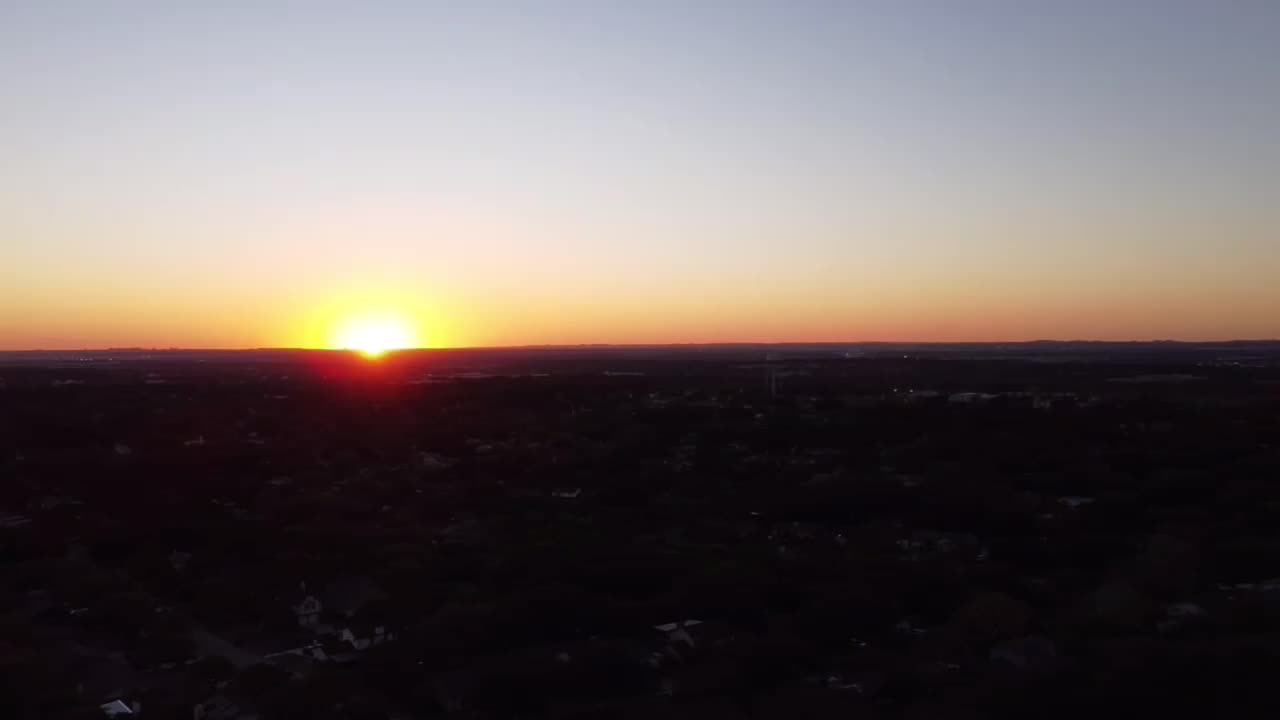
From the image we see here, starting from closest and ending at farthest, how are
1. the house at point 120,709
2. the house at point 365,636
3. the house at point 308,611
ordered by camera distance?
the house at point 120,709 < the house at point 365,636 < the house at point 308,611

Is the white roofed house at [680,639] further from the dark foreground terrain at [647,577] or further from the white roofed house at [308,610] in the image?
the white roofed house at [308,610]

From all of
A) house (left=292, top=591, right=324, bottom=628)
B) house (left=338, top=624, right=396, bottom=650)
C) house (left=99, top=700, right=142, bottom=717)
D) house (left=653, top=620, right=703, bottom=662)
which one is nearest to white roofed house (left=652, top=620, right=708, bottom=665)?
house (left=653, top=620, right=703, bottom=662)

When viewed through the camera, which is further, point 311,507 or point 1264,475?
point 1264,475

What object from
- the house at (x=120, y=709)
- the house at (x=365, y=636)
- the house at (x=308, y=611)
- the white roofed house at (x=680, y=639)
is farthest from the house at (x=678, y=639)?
the house at (x=120, y=709)

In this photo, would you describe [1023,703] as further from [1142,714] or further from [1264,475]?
[1264,475]

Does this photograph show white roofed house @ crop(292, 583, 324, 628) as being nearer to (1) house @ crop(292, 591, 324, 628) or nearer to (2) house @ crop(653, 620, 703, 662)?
(1) house @ crop(292, 591, 324, 628)

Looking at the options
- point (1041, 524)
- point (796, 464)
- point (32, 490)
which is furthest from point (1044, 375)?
point (32, 490)

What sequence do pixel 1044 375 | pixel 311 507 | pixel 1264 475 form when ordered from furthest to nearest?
pixel 1044 375 < pixel 1264 475 < pixel 311 507

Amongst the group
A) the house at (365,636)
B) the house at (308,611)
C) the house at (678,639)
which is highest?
the house at (678,639)

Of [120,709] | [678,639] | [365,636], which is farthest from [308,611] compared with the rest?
[678,639]
